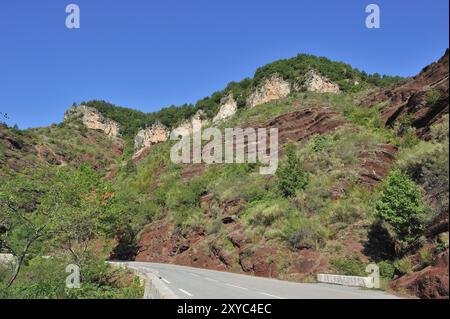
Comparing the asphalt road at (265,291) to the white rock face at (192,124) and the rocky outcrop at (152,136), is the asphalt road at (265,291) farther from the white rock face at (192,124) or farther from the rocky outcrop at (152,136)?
the rocky outcrop at (152,136)

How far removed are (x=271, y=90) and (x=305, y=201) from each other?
52.5 meters

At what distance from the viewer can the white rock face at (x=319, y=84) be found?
73869mm

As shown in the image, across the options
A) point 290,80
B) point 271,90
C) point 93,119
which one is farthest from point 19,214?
point 93,119

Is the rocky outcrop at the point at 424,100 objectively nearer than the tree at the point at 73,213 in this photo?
No

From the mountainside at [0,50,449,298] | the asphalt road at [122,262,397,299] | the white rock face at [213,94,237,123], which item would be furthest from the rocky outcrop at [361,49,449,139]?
the white rock face at [213,94,237,123]

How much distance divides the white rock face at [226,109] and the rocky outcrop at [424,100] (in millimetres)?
41694

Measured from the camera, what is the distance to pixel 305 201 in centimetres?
2852

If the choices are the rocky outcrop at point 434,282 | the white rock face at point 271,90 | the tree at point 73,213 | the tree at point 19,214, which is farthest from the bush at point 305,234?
the white rock face at point 271,90

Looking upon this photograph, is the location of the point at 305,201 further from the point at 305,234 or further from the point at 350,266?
the point at 350,266

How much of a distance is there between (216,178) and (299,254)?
24086 mm

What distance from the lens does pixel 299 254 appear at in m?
23.9

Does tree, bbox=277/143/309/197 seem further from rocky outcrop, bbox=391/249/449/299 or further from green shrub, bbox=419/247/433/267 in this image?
rocky outcrop, bbox=391/249/449/299

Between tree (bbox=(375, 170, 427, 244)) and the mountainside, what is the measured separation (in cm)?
6
